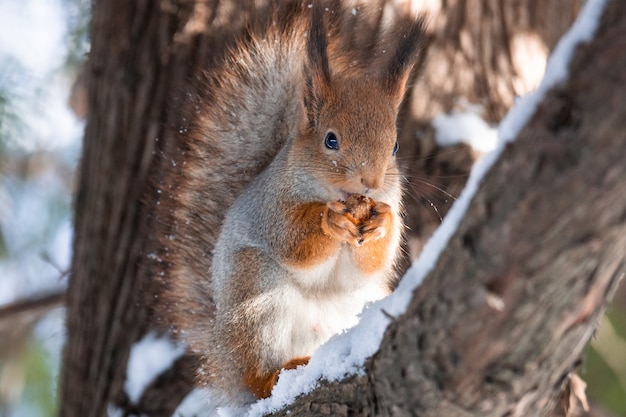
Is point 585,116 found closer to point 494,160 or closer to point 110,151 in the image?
point 494,160

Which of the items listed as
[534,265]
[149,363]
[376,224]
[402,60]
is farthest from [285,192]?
[534,265]

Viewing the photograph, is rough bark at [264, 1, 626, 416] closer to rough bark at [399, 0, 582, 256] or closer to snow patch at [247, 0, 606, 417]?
snow patch at [247, 0, 606, 417]

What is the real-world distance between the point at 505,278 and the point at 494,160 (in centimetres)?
15

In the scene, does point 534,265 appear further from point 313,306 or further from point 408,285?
point 313,306

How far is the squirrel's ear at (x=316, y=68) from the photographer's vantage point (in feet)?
5.57

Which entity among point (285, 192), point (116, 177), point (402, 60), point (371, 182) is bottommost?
point (116, 177)

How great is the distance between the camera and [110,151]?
2.31 meters

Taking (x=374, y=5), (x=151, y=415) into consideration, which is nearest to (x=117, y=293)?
(x=151, y=415)

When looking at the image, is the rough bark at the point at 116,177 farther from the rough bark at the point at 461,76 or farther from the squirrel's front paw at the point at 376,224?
the squirrel's front paw at the point at 376,224

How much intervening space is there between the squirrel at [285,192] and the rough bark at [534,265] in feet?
1.90

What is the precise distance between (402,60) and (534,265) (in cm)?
104

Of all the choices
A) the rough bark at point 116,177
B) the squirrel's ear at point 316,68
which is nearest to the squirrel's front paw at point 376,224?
the squirrel's ear at point 316,68

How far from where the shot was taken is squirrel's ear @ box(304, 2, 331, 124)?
1.70m

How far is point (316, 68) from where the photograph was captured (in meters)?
1.76
